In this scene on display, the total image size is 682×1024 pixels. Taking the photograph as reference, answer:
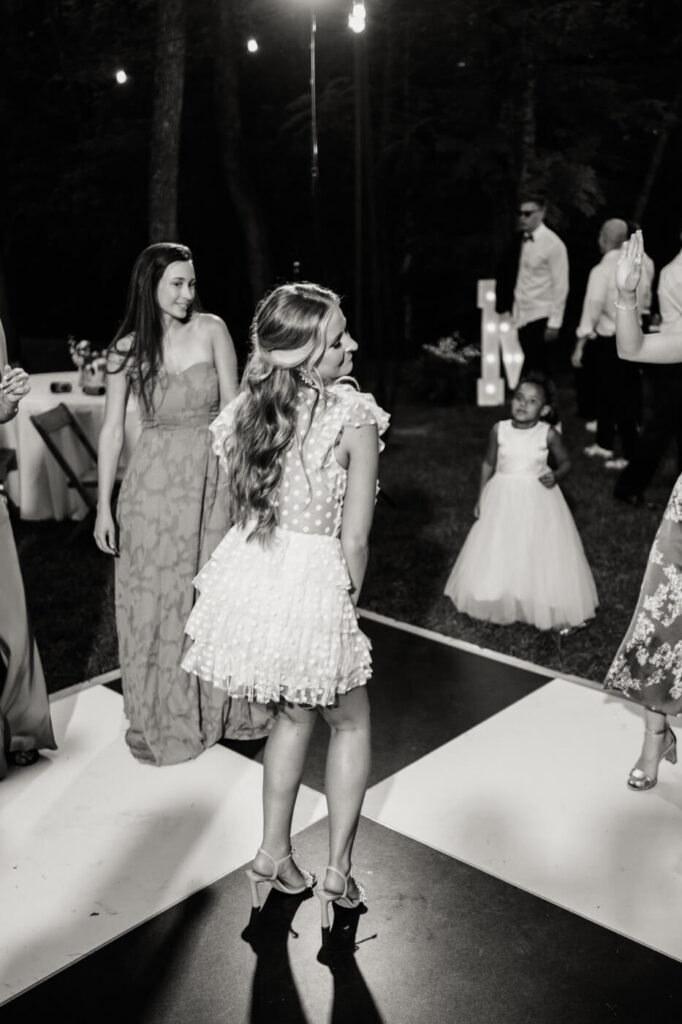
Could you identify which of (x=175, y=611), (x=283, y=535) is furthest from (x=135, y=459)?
(x=283, y=535)

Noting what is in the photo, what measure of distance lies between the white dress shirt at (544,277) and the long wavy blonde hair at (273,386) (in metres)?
5.60

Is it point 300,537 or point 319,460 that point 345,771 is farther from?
point 319,460

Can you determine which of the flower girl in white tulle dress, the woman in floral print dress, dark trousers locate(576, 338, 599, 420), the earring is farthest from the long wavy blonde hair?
dark trousers locate(576, 338, 599, 420)

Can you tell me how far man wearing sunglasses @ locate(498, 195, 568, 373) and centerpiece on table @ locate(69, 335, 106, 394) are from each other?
3.33 meters

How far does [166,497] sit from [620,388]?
4.87 metres

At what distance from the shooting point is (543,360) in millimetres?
7785

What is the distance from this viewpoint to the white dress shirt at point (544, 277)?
24.7ft

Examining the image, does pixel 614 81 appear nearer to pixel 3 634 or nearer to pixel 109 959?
pixel 3 634

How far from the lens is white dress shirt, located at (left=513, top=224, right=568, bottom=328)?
7.52 metres

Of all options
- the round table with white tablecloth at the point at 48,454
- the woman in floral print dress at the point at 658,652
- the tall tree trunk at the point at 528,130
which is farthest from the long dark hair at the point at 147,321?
the tall tree trunk at the point at 528,130

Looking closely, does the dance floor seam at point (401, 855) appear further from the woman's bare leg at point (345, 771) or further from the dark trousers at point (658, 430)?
the dark trousers at point (658, 430)

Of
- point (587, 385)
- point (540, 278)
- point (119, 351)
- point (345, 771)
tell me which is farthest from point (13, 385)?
point (587, 385)

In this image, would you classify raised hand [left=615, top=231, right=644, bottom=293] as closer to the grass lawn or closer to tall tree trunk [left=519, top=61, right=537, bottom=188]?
the grass lawn

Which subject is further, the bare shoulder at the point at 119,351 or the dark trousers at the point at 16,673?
the bare shoulder at the point at 119,351
